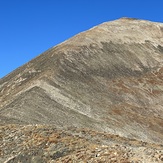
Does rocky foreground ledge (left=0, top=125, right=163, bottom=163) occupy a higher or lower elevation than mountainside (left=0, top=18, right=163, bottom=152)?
lower

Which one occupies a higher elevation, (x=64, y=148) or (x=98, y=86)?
(x=98, y=86)

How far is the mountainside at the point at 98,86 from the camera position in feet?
163

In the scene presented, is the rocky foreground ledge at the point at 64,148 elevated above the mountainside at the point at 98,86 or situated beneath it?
situated beneath

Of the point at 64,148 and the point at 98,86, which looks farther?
the point at 98,86

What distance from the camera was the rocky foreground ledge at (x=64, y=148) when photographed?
20.2 metres

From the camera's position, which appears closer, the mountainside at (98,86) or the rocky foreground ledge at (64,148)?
the rocky foreground ledge at (64,148)

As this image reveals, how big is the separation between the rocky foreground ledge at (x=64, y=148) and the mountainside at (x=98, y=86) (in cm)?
1580

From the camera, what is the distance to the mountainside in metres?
49.8

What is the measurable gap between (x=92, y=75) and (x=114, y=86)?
15.2 feet

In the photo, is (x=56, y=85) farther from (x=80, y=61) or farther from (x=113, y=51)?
(x=113, y=51)

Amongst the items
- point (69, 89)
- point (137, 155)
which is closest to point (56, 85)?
point (69, 89)

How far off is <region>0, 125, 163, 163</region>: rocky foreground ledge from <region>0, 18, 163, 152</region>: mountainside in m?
15.8

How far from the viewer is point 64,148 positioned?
2264cm

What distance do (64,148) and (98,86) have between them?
140 feet
